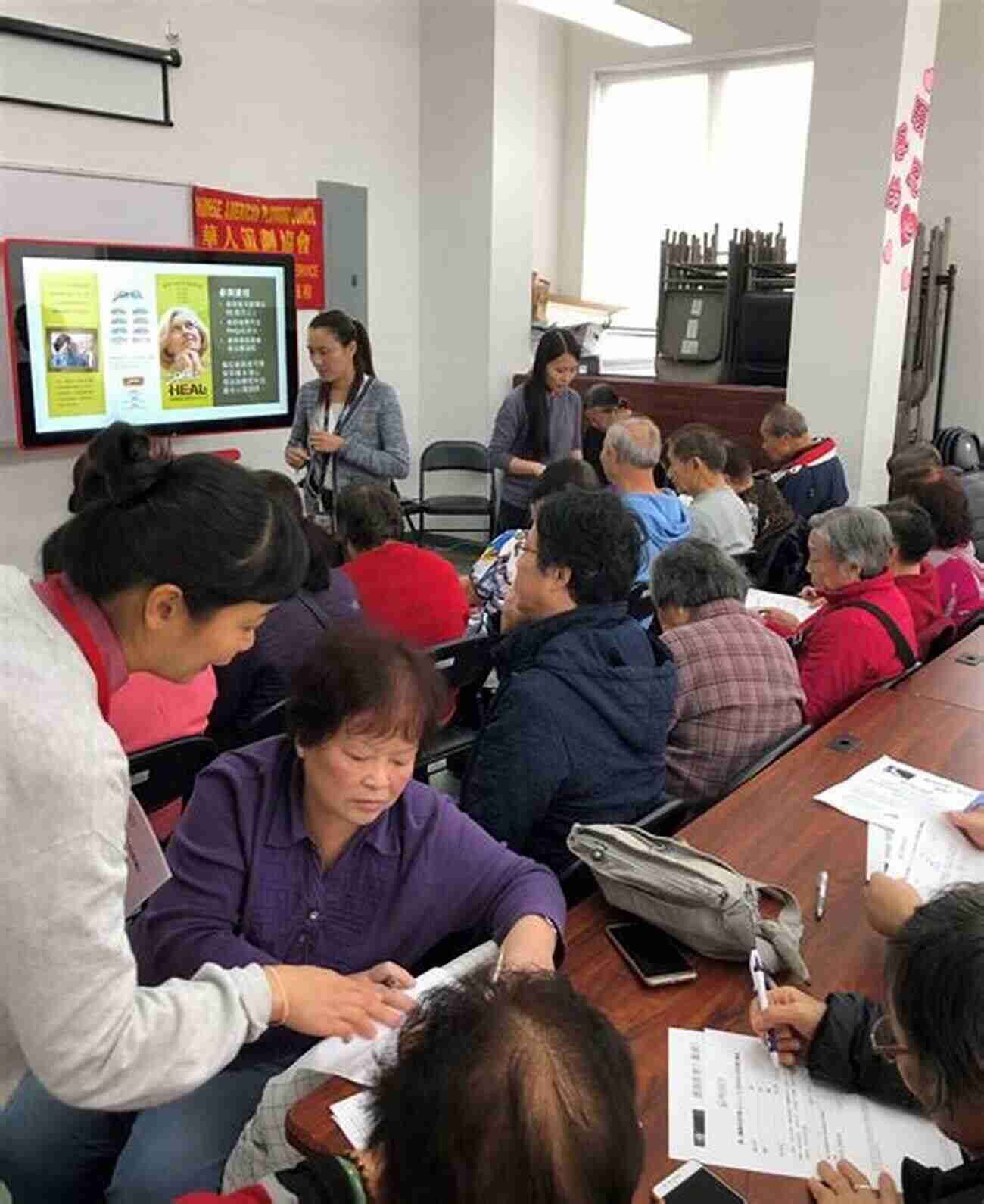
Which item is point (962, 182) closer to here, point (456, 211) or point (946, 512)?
point (456, 211)

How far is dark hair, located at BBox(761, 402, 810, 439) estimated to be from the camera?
4.55 metres

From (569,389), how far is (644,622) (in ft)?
7.17

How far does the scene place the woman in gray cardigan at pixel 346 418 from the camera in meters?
4.10

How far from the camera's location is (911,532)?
298 cm

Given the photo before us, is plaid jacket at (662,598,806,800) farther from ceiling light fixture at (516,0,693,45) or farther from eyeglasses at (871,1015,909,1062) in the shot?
ceiling light fixture at (516,0,693,45)

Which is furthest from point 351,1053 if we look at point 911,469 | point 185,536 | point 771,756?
point 911,469

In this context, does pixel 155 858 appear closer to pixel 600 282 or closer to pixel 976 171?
pixel 976 171

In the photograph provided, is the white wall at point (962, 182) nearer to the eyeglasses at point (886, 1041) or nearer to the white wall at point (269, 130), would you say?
the white wall at point (269, 130)

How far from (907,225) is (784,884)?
4.55 meters

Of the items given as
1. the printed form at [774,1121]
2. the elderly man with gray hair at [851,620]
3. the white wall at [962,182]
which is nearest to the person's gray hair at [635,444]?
the elderly man with gray hair at [851,620]

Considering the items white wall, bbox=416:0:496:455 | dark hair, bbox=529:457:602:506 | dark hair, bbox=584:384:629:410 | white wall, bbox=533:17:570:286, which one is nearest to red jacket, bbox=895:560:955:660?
dark hair, bbox=529:457:602:506

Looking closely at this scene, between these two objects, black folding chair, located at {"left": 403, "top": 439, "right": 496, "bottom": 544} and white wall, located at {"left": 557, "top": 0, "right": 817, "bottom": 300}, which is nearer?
black folding chair, located at {"left": 403, "top": 439, "right": 496, "bottom": 544}

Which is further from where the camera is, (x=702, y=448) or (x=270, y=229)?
(x=270, y=229)

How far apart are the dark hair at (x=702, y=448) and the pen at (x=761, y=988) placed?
2.68m
